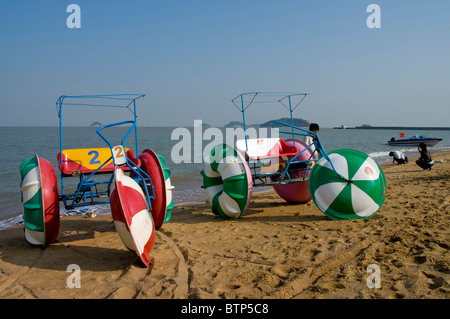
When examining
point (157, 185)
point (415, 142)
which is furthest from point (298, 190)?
point (415, 142)

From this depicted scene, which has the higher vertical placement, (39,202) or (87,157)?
(87,157)

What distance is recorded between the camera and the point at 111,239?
628 cm

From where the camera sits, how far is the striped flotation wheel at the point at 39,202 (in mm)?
5348

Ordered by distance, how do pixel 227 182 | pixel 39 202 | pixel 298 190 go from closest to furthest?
pixel 39 202, pixel 227 182, pixel 298 190

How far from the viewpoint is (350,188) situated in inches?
250

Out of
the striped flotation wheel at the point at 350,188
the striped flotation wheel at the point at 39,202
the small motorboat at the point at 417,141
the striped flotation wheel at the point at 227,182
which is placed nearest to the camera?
the striped flotation wheel at the point at 39,202

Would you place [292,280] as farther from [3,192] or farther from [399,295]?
[3,192]

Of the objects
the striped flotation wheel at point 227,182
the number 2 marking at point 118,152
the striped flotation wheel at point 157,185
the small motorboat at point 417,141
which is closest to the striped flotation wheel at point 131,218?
the striped flotation wheel at point 157,185

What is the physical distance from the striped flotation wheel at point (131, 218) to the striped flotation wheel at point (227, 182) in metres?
2.52

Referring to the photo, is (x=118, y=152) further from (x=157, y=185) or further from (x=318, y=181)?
(x=318, y=181)

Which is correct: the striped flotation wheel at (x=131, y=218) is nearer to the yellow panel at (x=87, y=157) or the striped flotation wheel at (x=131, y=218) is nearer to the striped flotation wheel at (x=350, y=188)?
the yellow panel at (x=87, y=157)

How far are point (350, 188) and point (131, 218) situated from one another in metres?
4.03

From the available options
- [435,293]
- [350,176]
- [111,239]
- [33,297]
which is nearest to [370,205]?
[350,176]

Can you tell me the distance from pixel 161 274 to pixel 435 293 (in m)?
3.07
